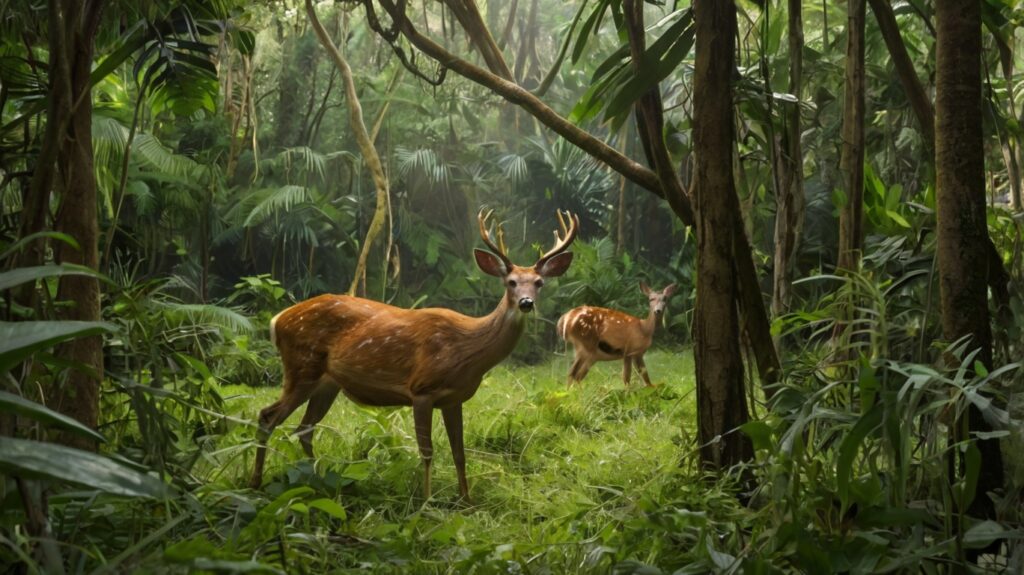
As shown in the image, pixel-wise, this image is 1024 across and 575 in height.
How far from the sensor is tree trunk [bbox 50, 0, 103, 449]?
8.04ft

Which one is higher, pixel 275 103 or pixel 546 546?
pixel 275 103

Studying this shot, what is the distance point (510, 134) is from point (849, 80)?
1242 cm

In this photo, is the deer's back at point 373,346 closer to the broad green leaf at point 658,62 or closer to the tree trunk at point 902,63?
the broad green leaf at point 658,62

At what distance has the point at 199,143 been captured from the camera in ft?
37.0

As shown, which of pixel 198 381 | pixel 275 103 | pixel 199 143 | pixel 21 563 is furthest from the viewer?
pixel 275 103

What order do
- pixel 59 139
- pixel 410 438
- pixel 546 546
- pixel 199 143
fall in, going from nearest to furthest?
pixel 59 139, pixel 546 546, pixel 410 438, pixel 199 143

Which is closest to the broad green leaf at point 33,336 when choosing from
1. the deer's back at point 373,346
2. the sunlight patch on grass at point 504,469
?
the sunlight patch on grass at point 504,469

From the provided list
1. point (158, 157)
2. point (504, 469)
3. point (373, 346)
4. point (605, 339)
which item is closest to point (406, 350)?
point (373, 346)

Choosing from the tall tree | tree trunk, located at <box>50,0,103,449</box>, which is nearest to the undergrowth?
tree trunk, located at <box>50,0,103,449</box>

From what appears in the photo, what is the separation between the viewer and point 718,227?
3252 millimetres

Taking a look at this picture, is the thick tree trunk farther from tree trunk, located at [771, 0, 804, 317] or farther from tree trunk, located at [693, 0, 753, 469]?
tree trunk, located at [771, 0, 804, 317]

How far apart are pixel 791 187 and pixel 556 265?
4.49ft

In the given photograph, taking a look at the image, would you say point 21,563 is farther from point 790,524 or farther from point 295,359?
point 295,359

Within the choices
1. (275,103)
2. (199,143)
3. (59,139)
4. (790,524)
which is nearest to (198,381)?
(59,139)
